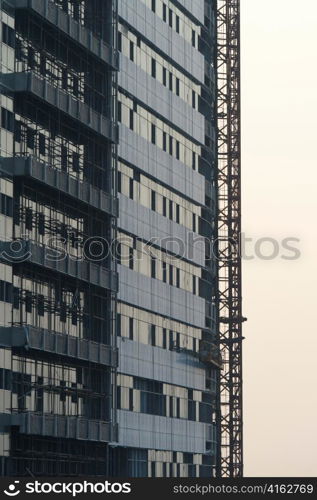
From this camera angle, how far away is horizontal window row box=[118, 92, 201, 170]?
127125 millimetres

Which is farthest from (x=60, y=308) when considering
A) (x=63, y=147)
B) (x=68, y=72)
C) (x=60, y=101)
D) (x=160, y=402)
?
(x=160, y=402)

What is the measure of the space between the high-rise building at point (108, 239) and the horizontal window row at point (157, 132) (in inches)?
8.2

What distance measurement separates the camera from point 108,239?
12131cm

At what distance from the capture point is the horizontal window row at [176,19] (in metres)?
135

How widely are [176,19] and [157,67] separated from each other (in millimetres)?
7602

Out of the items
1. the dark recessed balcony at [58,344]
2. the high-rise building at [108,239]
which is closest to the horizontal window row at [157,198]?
the high-rise building at [108,239]

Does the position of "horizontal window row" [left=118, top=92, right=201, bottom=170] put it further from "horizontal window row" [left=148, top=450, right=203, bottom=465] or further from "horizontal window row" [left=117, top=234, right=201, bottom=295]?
"horizontal window row" [left=148, top=450, right=203, bottom=465]

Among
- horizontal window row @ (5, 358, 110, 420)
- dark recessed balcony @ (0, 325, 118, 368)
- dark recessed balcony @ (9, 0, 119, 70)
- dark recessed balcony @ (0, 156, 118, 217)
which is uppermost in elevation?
dark recessed balcony @ (9, 0, 119, 70)

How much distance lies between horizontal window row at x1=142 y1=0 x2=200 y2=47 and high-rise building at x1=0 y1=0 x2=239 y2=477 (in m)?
0.21

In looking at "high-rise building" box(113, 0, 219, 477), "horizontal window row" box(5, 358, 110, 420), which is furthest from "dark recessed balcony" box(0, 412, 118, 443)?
"high-rise building" box(113, 0, 219, 477)

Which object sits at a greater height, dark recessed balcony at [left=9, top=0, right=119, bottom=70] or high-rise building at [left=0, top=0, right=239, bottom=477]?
dark recessed balcony at [left=9, top=0, right=119, bottom=70]

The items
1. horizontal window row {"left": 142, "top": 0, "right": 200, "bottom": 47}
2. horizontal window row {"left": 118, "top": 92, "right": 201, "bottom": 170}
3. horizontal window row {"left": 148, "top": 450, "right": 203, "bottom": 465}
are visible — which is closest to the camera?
horizontal window row {"left": 118, "top": 92, "right": 201, "bottom": 170}

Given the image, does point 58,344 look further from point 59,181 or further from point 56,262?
point 59,181

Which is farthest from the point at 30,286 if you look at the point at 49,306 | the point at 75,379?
the point at 75,379
